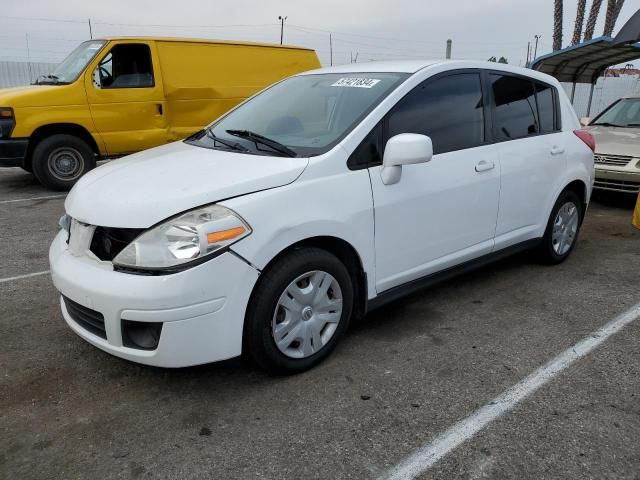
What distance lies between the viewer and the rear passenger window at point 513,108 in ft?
13.0

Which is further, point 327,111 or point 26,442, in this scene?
point 327,111

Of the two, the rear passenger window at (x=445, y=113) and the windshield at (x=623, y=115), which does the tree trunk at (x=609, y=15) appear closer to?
the windshield at (x=623, y=115)

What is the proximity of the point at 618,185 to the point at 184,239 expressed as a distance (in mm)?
6189

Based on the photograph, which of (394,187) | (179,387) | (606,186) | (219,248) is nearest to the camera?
(219,248)

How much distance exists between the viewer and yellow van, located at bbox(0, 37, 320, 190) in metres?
7.52

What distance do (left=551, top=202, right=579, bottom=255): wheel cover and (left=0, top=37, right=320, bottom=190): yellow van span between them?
5759 mm

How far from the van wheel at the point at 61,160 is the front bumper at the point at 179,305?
5.79 meters

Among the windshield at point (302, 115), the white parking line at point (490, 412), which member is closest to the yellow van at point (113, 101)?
the windshield at point (302, 115)

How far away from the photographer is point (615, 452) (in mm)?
2354

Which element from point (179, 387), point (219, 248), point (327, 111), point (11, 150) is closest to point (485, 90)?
point (327, 111)

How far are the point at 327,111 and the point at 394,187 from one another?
0.67m

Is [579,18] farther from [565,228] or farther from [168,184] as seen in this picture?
[168,184]

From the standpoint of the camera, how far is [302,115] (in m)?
3.52

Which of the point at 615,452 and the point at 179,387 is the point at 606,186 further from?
the point at 179,387
